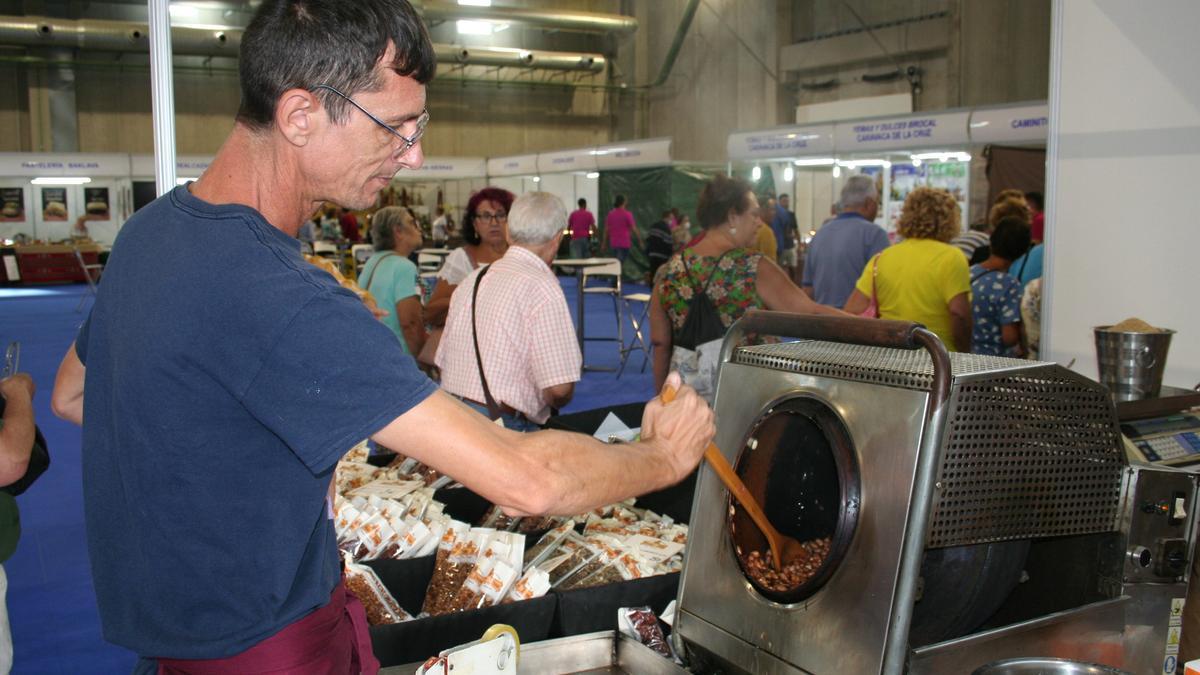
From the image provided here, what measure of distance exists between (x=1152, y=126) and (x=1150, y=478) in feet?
6.83

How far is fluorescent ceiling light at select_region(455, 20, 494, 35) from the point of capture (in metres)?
21.8

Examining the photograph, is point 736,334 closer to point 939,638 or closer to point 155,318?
point 939,638

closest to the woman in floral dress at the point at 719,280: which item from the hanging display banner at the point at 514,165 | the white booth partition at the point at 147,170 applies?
the white booth partition at the point at 147,170

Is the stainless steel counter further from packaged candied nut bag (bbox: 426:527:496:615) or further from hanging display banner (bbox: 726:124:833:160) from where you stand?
hanging display banner (bbox: 726:124:833:160)

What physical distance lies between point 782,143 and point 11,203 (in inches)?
585

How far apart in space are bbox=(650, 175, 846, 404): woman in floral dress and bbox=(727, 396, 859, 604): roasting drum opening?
6.09 feet

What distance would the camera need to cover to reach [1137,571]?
170 centimetres

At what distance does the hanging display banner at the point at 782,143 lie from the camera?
11.6 meters

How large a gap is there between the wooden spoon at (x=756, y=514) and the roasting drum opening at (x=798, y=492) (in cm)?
2

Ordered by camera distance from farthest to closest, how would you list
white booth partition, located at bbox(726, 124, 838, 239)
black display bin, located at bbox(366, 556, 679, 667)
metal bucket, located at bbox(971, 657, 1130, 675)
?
white booth partition, located at bbox(726, 124, 838, 239) → black display bin, located at bbox(366, 556, 679, 667) → metal bucket, located at bbox(971, 657, 1130, 675)

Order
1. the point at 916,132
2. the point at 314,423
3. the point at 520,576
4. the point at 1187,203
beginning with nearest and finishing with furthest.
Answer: the point at 314,423 < the point at 520,576 < the point at 1187,203 < the point at 916,132

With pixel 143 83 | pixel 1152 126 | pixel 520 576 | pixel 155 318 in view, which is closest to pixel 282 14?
pixel 155 318

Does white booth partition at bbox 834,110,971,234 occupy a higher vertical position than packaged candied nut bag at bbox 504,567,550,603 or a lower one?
higher

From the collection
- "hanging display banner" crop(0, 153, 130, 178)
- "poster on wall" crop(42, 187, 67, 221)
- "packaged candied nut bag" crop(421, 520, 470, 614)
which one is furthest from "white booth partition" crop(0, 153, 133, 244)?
"packaged candied nut bag" crop(421, 520, 470, 614)
